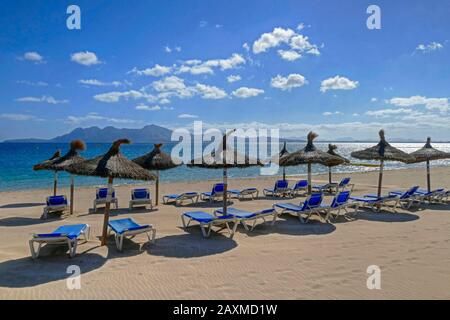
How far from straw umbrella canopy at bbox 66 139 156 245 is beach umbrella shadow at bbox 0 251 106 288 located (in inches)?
34.7

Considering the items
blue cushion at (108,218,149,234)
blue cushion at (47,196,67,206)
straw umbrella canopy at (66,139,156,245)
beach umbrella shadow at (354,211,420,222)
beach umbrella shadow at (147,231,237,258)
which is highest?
straw umbrella canopy at (66,139,156,245)

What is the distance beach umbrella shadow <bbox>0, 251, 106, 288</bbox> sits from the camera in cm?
429

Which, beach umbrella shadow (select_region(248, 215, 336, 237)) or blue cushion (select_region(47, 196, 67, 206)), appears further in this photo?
blue cushion (select_region(47, 196, 67, 206))

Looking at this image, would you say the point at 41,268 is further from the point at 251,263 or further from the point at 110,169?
the point at 251,263

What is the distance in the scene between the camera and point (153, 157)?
11.7 metres

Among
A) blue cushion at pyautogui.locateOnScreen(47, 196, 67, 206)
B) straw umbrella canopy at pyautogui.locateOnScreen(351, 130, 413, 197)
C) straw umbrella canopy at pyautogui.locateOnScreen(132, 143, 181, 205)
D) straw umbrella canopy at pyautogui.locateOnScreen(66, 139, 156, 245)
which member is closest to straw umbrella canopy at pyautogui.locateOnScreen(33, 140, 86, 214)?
blue cushion at pyautogui.locateOnScreen(47, 196, 67, 206)

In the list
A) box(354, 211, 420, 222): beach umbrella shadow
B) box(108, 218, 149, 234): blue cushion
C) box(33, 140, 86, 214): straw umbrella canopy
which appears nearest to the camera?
box(108, 218, 149, 234): blue cushion

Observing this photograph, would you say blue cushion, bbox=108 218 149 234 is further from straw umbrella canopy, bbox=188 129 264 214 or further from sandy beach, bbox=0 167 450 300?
straw umbrella canopy, bbox=188 129 264 214

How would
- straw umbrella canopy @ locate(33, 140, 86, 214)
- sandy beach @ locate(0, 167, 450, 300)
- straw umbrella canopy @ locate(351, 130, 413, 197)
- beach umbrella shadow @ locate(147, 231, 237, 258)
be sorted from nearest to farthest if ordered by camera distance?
1. sandy beach @ locate(0, 167, 450, 300)
2. beach umbrella shadow @ locate(147, 231, 237, 258)
3. straw umbrella canopy @ locate(33, 140, 86, 214)
4. straw umbrella canopy @ locate(351, 130, 413, 197)

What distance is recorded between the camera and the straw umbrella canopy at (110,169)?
229 inches
